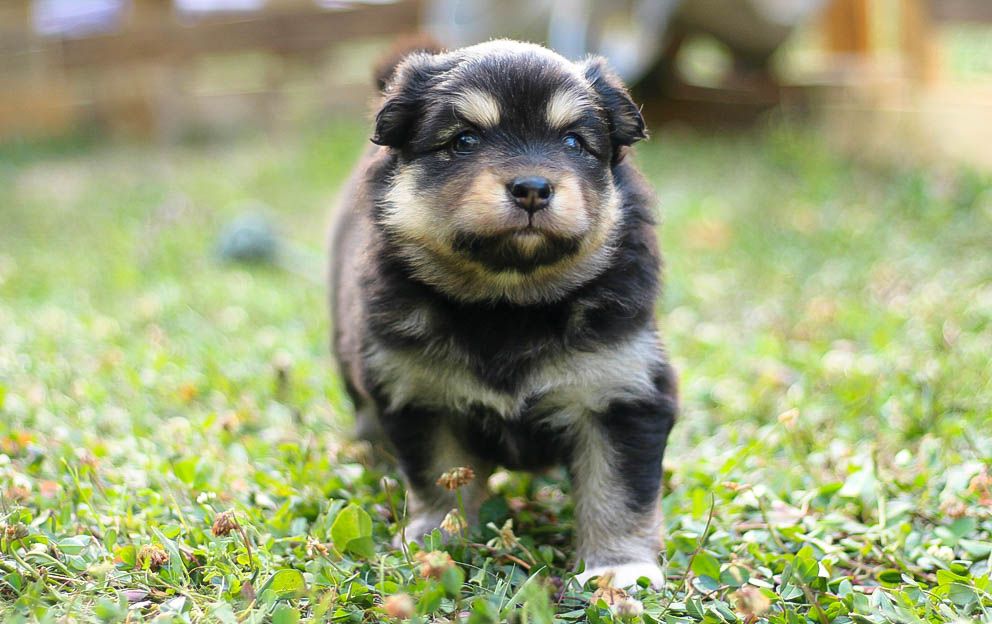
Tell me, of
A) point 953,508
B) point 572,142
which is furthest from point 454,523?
point 953,508

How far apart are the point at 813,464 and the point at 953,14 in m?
7.70

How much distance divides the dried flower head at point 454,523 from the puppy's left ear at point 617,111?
1269mm

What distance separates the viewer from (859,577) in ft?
9.94

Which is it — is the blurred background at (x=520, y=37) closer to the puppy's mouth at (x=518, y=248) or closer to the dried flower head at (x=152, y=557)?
the puppy's mouth at (x=518, y=248)

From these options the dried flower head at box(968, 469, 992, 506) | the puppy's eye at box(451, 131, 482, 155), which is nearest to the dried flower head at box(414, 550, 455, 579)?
the puppy's eye at box(451, 131, 482, 155)

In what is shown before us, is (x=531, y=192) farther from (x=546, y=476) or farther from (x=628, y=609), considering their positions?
(x=546, y=476)

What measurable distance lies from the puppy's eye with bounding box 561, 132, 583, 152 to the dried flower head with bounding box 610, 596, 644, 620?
52.6 inches

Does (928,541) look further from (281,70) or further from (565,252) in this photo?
(281,70)

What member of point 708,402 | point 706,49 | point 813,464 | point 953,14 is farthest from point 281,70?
point 813,464

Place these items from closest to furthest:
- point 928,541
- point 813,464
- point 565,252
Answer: point 565,252, point 928,541, point 813,464

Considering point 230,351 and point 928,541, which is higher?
point 928,541

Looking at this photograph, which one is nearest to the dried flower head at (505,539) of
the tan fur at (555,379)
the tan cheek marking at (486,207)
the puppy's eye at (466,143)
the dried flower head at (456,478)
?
the dried flower head at (456,478)

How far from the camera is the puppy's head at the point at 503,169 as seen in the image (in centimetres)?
285

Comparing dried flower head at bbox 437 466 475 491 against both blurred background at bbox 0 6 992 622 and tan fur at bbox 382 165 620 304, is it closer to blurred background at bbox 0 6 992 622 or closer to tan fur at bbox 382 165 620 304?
blurred background at bbox 0 6 992 622
